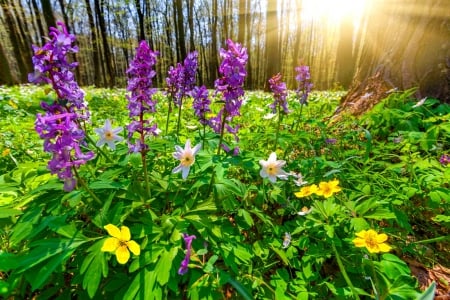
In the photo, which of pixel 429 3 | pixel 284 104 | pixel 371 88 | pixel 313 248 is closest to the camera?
pixel 313 248

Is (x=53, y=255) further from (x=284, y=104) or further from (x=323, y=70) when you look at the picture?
(x=323, y=70)

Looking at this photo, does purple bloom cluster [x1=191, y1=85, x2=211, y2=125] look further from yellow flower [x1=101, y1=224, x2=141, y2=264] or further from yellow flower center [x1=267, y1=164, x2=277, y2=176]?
yellow flower [x1=101, y1=224, x2=141, y2=264]

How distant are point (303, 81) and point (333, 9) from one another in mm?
25419

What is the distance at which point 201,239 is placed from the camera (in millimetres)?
1396

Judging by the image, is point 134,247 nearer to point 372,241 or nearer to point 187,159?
point 187,159

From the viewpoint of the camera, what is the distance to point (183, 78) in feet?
7.67

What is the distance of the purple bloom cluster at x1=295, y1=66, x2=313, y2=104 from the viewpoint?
2785mm

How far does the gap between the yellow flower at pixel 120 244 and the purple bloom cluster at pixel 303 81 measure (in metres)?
2.30

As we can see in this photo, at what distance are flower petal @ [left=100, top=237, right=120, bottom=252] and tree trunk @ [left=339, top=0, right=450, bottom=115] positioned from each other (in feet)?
12.9

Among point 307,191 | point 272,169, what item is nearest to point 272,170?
point 272,169

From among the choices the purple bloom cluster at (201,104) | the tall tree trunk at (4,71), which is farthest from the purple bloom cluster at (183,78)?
the tall tree trunk at (4,71)

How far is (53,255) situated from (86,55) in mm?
42496

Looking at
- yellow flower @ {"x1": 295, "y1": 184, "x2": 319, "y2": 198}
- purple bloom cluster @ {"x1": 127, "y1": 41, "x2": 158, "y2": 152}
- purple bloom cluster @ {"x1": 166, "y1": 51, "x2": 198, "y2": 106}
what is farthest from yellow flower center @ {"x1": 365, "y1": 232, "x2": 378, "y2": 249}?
purple bloom cluster @ {"x1": 166, "y1": 51, "x2": 198, "y2": 106}

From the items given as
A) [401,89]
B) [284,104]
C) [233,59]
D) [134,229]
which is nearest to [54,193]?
[134,229]
